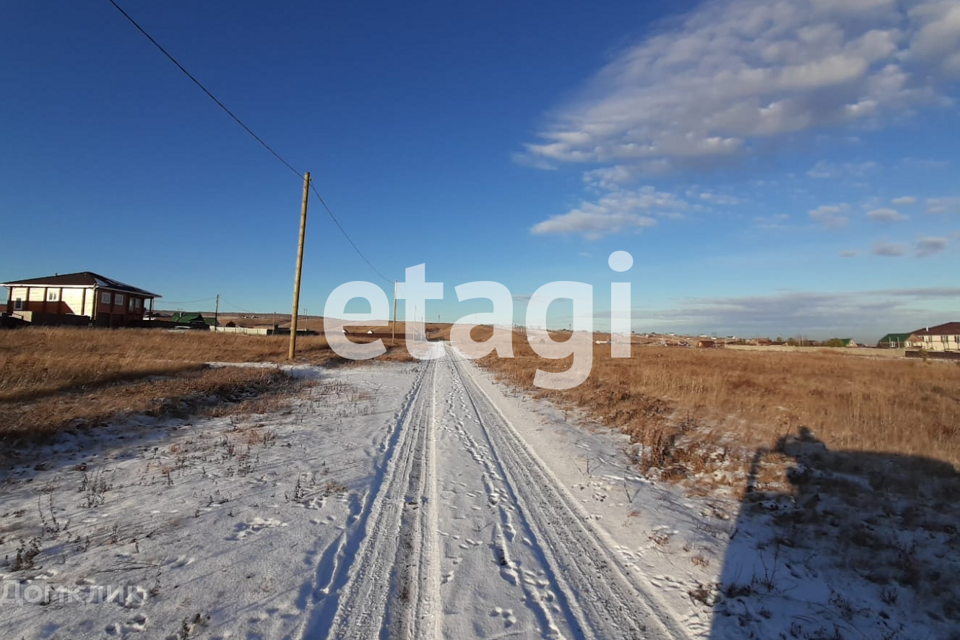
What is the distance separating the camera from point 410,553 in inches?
172

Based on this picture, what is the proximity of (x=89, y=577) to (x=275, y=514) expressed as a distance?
1.76 meters

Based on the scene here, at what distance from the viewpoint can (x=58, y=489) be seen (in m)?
5.53

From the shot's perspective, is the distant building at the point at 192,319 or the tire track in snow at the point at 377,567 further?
the distant building at the point at 192,319

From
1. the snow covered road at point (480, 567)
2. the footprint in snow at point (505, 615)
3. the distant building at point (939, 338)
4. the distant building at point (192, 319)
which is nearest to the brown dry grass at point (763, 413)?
the snow covered road at point (480, 567)

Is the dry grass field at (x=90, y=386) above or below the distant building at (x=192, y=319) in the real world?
below

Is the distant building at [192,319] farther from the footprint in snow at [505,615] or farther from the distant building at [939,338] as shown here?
the distant building at [939,338]

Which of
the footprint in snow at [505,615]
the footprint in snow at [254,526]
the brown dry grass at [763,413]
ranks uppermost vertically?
the brown dry grass at [763,413]

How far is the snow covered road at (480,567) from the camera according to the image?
3.29 m

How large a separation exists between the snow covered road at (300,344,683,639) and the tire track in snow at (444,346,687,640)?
1 cm

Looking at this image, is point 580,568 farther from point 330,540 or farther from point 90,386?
point 90,386

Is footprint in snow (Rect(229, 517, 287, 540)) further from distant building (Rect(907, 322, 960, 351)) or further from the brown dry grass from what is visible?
distant building (Rect(907, 322, 960, 351))

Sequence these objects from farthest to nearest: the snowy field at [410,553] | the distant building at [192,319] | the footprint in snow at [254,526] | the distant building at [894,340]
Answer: the distant building at [894,340]
the distant building at [192,319]
the footprint in snow at [254,526]
the snowy field at [410,553]

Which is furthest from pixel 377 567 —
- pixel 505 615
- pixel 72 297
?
pixel 72 297

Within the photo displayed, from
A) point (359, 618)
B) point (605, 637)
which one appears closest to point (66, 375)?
point (359, 618)
